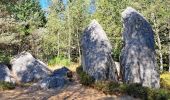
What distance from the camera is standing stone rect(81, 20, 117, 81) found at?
18234 millimetres

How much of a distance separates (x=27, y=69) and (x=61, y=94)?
761 cm

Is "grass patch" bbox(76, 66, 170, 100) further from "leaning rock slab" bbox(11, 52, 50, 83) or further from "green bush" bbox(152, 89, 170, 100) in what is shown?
"leaning rock slab" bbox(11, 52, 50, 83)

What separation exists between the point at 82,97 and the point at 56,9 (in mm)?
36168

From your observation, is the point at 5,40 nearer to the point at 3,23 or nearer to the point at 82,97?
the point at 3,23

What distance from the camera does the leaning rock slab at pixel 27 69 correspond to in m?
23.0

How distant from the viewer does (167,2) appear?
126ft

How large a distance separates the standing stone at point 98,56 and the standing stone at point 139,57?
0.72 m

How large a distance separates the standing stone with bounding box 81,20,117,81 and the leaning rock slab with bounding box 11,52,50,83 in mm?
4241

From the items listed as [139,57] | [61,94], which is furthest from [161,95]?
[61,94]

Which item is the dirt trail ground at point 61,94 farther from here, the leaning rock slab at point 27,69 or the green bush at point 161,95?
the leaning rock slab at point 27,69

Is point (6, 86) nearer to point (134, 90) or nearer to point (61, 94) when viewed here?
point (61, 94)

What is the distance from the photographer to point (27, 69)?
2373 cm

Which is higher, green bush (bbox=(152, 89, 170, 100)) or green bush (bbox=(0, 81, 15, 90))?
green bush (bbox=(0, 81, 15, 90))

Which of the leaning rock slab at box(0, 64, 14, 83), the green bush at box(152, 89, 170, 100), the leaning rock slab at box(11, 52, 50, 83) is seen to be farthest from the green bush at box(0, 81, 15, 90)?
the green bush at box(152, 89, 170, 100)
